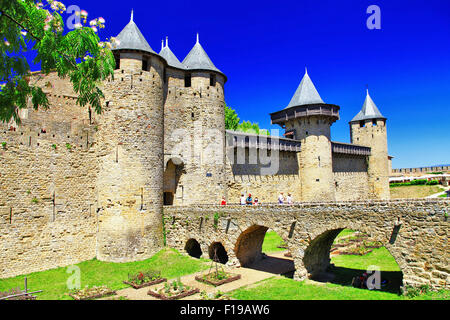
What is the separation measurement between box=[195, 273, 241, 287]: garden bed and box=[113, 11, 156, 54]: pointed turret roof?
1450cm

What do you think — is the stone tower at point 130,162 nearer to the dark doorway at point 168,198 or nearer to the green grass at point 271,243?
the dark doorway at point 168,198

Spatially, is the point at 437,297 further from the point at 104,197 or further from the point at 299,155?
the point at 299,155

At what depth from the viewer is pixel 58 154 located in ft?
59.9

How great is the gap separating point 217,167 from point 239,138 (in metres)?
3.66

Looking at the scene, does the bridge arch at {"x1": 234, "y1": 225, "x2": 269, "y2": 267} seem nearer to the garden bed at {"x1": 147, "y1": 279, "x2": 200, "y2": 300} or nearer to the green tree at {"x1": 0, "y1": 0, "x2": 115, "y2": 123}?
the garden bed at {"x1": 147, "y1": 279, "x2": 200, "y2": 300}

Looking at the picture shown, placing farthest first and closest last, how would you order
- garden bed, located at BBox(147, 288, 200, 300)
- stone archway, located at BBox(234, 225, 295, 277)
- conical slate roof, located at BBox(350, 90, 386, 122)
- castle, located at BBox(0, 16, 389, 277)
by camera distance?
conical slate roof, located at BBox(350, 90, 386, 122) < stone archway, located at BBox(234, 225, 295, 277) < castle, located at BBox(0, 16, 389, 277) < garden bed, located at BBox(147, 288, 200, 300)

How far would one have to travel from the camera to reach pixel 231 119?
4069 cm

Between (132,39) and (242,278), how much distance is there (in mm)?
16563

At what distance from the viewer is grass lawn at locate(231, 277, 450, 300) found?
12.0 metres

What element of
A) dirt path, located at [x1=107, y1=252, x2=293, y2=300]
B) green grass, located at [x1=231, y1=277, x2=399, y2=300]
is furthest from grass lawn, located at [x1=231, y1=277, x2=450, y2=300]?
dirt path, located at [x1=107, y1=252, x2=293, y2=300]

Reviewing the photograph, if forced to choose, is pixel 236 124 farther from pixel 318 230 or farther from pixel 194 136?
pixel 318 230

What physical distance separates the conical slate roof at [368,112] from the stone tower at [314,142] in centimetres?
1189

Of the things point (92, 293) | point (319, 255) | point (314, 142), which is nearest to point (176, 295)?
point (92, 293)
